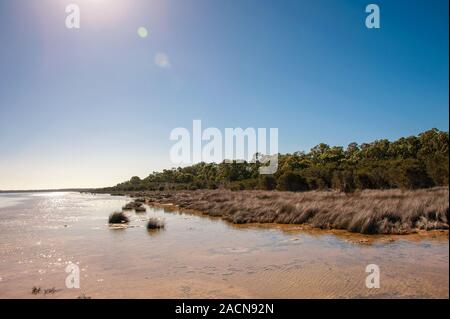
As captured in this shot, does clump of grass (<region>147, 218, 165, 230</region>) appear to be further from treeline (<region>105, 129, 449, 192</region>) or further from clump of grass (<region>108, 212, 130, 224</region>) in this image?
treeline (<region>105, 129, 449, 192</region>)

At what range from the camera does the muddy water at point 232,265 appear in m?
8.88

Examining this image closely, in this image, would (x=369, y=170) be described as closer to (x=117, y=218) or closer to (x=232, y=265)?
(x=117, y=218)

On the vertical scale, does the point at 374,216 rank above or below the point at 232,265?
above

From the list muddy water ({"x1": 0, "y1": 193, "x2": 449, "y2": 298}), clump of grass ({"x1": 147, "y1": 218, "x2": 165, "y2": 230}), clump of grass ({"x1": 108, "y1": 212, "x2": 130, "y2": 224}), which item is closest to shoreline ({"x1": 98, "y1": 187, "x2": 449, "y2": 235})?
muddy water ({"x1": 0, "y1": 193, "x2": 449, "y2": 298})

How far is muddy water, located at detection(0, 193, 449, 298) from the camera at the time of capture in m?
8.88

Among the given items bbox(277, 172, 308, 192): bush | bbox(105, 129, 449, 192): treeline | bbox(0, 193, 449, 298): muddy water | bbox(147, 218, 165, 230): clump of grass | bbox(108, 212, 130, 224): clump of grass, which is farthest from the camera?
bbox(277, 172, 308, 192): bush

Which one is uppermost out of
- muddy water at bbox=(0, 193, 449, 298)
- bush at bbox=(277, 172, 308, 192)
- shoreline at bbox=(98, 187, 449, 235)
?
bush at bbox=(277, 172, 308, 192)

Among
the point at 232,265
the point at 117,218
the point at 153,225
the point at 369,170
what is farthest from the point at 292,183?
the point at 232,265

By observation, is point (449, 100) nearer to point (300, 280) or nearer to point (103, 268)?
point (300, 280)

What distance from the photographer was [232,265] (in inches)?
467

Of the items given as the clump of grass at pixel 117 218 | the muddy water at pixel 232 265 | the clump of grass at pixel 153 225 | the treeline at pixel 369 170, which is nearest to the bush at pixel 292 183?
the treeline at pixel 369 170

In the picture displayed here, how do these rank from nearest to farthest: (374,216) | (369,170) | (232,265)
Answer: (232,265) < (374,216) < (369,170)

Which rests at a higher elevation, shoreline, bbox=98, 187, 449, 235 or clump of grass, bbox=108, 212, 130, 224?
shoreline, bbox=98, 187, 449, 235
